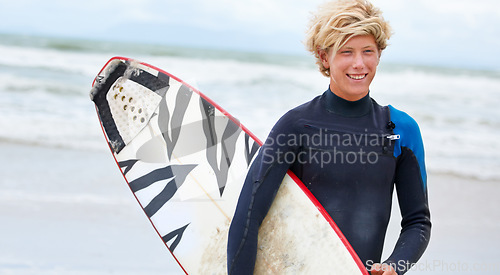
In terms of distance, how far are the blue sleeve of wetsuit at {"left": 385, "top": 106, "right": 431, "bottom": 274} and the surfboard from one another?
242 mm

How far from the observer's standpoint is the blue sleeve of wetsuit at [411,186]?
4.77 feet

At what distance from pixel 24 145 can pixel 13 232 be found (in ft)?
8.08

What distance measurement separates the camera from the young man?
4.67 feet

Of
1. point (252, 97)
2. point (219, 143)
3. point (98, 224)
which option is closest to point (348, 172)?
point (219, 143)

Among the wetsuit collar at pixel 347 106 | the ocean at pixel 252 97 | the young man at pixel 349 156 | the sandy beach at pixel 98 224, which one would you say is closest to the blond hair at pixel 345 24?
the young man at pixel 349 156

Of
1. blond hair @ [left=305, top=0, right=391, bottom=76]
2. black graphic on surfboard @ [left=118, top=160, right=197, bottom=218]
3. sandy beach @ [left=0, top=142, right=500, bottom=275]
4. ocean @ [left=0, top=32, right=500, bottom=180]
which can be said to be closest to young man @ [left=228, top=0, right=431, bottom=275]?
blond hair @ [left=305, top=0, right=391, bottom=76]

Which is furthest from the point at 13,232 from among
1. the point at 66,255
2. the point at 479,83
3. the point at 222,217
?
the point at 479,83

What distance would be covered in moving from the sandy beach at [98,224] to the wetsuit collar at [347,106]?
89.9 inches

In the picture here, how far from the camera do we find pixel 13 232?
380cm

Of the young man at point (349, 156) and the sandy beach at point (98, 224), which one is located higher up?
the young man at point (349, 156)

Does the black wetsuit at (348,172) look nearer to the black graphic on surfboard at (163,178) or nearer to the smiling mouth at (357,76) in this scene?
the smiling mouth at (357,76)

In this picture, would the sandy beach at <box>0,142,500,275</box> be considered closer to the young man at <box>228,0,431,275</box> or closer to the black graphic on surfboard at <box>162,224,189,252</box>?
the black graphic on surfboard at <box>162,224,189,252</box>

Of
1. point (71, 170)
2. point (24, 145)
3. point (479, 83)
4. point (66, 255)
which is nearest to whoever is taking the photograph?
point (66, 255)

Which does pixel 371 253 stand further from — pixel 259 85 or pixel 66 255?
pixel 259 85
